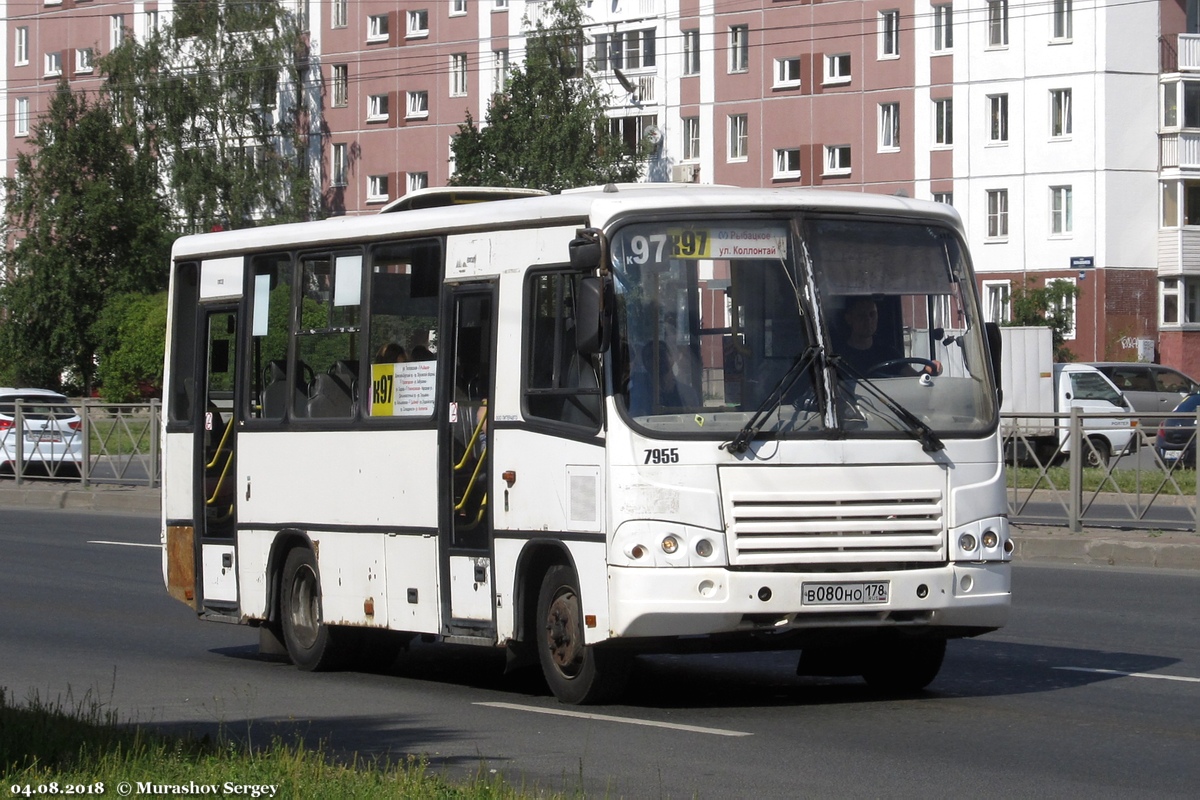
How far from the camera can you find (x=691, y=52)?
7344 centimetres

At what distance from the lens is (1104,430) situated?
67.6 feet

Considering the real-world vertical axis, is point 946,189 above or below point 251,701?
above

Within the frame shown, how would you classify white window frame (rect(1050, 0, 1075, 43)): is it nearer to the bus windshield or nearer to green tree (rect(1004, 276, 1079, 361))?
green tree (rect(1004, 276, 1079, 361))

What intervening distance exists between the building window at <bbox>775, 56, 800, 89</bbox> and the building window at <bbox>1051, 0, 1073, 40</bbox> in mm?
9497

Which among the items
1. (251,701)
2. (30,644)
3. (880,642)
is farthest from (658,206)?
(30,644)

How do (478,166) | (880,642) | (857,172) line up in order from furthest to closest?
(478,166) < (857,172) < (880,642)

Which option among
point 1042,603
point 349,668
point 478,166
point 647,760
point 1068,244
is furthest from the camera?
point 478,166

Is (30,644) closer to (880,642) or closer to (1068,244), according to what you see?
(880,642)

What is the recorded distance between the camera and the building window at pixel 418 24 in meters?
82.1

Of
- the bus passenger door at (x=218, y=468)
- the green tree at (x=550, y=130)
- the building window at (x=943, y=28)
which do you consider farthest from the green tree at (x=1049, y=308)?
the bus passenger door at (x=218, y=468)

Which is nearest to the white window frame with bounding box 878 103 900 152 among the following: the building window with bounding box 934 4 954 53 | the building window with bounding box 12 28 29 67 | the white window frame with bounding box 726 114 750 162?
the building window with bounding box 934 4 954 53

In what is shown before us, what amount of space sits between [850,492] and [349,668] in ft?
13.7

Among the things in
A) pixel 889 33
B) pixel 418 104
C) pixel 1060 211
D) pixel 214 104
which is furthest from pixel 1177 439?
pixel 214 104

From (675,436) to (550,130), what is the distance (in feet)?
205
